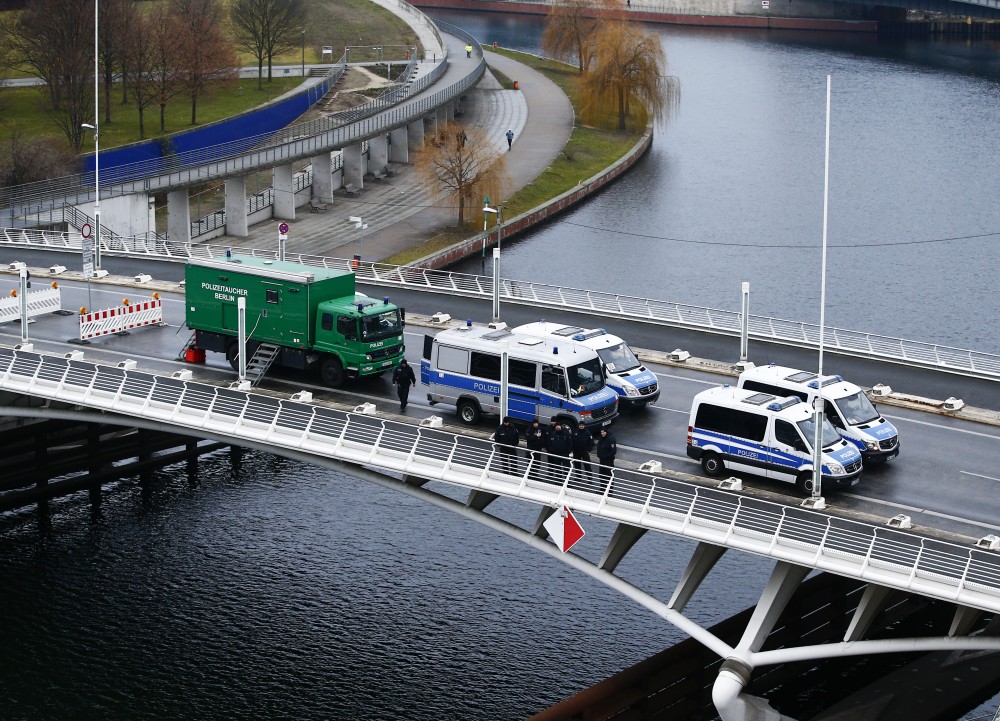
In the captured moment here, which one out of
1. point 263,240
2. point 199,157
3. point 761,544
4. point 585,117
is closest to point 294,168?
point 199,157

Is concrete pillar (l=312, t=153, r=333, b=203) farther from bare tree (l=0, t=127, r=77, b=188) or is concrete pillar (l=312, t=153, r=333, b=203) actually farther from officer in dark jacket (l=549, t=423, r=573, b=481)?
officer in dark jacket (l=549, t=423, r=573, b=481)

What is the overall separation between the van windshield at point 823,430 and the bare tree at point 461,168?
194 ft

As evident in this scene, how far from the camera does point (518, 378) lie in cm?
4306

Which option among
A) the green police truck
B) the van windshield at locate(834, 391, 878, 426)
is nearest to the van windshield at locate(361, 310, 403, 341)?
the green police truck

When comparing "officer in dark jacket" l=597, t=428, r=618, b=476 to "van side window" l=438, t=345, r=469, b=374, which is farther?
"van side window" l=438, t=345, r=469, b=374

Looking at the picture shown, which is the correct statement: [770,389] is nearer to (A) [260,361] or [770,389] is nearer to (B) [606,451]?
(B) [606,451]

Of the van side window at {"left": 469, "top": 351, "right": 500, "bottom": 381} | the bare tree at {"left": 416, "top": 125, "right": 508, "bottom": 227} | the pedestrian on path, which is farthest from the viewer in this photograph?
the bare tree at {"left": 416, "top": 125, "right": 508, "bottom": 227}

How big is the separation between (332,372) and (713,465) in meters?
12.7

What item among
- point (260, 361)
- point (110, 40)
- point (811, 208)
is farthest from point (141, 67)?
point (260, 361)

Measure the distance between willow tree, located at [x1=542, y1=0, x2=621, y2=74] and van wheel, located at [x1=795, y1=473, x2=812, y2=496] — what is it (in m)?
99.9

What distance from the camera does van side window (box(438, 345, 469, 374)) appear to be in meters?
43.8

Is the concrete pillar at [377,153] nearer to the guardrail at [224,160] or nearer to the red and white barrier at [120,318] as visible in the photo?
the guardrail at [224,160]

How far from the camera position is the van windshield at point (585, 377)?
4250 cm

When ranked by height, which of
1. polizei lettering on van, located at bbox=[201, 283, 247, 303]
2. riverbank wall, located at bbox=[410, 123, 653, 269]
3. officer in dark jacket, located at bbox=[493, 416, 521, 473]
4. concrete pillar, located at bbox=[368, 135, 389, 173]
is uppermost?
polizei lettering on van, located at bbox=[201, 283, 247, 303]
